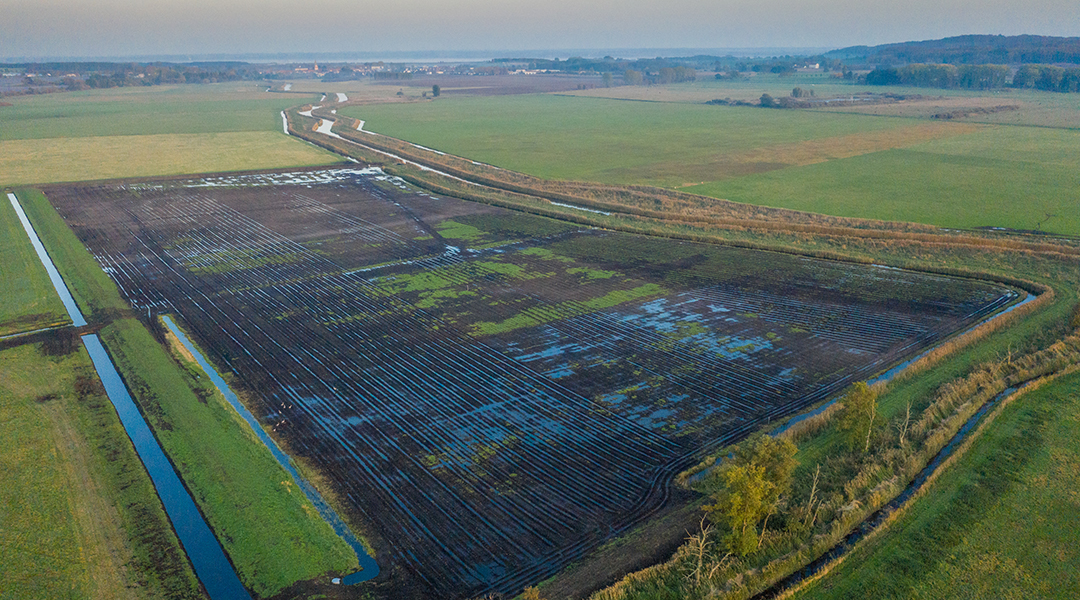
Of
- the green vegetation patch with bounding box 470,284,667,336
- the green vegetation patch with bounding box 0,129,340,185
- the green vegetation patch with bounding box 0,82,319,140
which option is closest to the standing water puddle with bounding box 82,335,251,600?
the green vegetation patch with bounding box 470,284,667,336

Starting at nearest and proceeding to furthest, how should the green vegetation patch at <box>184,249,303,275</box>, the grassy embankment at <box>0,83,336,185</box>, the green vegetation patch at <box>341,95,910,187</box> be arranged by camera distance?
the green vegetation patch at <box>184,249,303,275</box>, the grassy embankment at <box>0,83,336,185</box>, the green vegetation patch at <box>341,95,910,187</box>

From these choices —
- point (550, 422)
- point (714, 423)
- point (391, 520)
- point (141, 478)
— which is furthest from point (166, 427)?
point (714, 423)

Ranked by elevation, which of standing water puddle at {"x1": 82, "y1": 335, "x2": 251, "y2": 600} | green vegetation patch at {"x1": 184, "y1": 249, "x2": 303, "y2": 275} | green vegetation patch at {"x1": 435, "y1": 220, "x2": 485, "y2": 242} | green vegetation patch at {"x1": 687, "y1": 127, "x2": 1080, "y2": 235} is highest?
green vegetation patch at {"x1": 687, "y1": 127, "x2": 1080, "y2": 235}

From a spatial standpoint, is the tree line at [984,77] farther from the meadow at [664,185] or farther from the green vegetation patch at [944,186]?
the green vegetation patch at [944,186]

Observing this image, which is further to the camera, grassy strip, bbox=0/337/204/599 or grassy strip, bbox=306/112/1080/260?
grassy strip, bbox=306/112/1080/260

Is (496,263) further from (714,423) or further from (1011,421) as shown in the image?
(1011,421)

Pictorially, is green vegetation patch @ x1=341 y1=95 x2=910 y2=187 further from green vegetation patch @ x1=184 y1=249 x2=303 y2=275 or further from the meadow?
green vegetation patch @ x1=184 y1=249 x2=303 y2=275

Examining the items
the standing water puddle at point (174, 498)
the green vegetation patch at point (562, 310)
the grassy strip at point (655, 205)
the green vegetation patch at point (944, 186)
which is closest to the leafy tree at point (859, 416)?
the green vegetation patch at point (562, 310)
